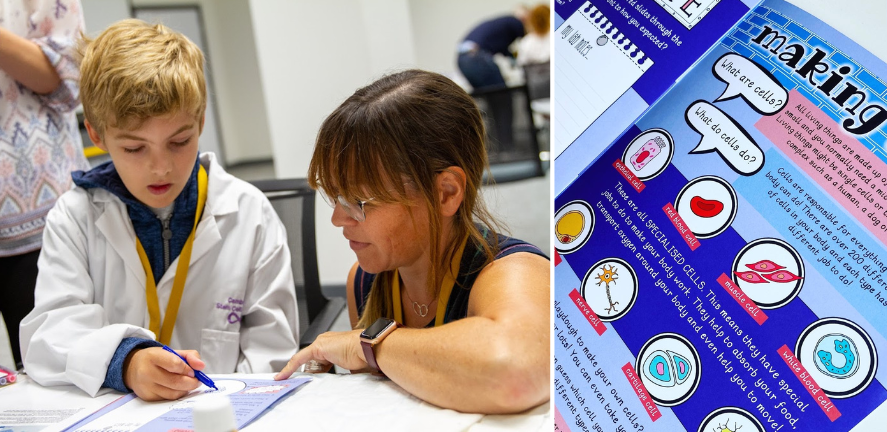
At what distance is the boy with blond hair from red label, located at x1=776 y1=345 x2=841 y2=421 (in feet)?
3.49

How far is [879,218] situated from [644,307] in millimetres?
202

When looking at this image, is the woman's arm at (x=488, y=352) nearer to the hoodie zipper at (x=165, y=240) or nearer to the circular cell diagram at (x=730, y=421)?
the circular cell diagram at (x=730, y=421)

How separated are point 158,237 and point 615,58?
1118 mm

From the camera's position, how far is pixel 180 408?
0.99m

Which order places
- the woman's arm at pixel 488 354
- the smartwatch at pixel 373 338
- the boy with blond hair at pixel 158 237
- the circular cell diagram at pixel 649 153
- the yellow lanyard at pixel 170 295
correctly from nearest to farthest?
the circular cell diagram at pixel 649 153 < the woman's arm at pixel 488 354 < the smartwatch at pixel 373 338 < the boy with blond hair at pixel 158 237 < the yellow lanyard at pixel 170 295

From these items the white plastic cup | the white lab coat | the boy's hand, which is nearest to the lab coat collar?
the white lab coat

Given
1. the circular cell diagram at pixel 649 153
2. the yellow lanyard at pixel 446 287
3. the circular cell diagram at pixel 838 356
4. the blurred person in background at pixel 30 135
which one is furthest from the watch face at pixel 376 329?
the blurred person in background at pixel 30 135

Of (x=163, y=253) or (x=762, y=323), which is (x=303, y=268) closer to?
(x=163, y=253)

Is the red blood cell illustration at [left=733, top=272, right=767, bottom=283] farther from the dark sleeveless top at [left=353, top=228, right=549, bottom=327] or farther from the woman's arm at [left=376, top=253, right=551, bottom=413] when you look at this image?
the dark sleeveless top at [left=353, top=228, right=549, bottom=327]

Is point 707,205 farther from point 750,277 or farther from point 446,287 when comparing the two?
point 446,287

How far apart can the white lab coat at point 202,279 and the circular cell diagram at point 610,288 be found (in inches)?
36.2

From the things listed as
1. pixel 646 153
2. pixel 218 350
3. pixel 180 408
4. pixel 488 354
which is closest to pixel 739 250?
pixel 646 153

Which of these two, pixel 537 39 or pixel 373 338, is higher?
pixel 373 338

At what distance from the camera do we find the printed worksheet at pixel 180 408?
3.06 ft
